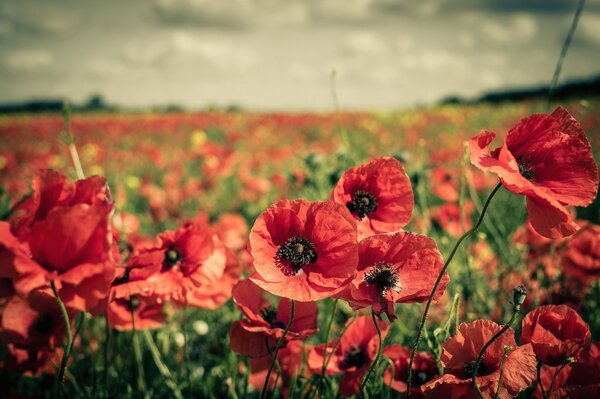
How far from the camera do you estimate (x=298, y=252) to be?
81 centimetres

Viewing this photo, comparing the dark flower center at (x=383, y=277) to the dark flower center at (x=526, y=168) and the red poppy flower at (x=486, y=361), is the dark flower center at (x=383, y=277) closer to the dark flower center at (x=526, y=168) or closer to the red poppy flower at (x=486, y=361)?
the red poppy flower at (x=486, y=361)

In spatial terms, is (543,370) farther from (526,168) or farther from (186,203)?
(186,203)

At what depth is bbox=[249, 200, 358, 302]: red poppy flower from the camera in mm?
731

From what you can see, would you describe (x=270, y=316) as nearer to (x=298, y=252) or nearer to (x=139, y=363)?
(x=298, y=252)

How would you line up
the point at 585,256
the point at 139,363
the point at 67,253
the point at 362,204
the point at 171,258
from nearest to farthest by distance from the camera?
1. the point at 67,253
2. the point at 362,204
3. the point at 171,258
4. the point at 139,363
5. the point at 585,256

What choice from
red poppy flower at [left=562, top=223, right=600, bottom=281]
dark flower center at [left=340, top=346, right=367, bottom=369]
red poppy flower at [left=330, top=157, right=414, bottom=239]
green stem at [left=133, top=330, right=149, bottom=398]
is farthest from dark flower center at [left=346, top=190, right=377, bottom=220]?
red poppy flower at [left=562, top=223, right=600, bottom=281]

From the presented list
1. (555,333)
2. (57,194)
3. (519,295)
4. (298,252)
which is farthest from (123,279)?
(555,333)

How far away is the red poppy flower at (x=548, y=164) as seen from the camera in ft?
2.37

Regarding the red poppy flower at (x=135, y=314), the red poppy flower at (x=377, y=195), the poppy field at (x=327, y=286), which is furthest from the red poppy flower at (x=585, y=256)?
the red poppy flower at (x=135, y=314)

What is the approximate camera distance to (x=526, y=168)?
83cm

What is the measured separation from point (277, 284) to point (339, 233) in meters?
0.13

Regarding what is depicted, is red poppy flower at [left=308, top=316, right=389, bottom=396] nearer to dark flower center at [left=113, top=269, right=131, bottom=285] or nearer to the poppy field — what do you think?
the poppy field

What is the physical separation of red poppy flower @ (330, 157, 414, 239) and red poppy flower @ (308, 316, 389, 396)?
0.75ft

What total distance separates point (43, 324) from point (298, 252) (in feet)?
2.28
